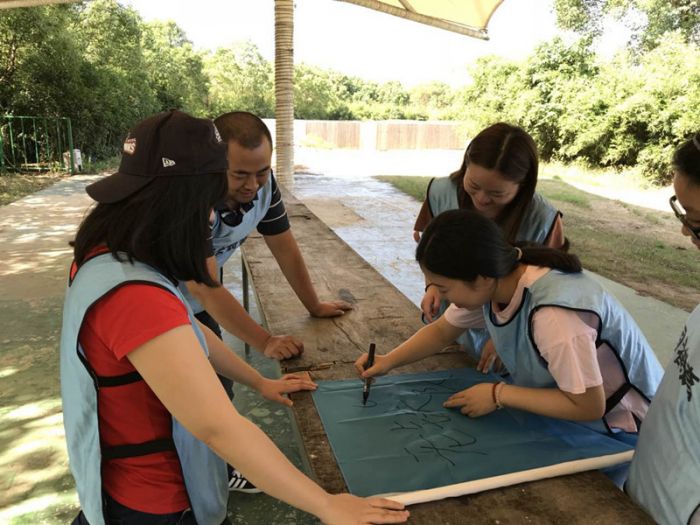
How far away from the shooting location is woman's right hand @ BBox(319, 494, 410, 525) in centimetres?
94

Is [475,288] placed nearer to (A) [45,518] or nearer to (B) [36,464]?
(A) [45,518]

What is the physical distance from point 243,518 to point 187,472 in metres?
1.15

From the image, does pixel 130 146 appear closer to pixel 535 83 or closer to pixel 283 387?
pixel 283 387

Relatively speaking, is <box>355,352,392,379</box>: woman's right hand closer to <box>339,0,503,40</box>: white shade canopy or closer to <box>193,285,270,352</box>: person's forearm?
<box>193,285,270,352</box>: person's forearm

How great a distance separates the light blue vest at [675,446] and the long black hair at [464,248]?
0.35 meters

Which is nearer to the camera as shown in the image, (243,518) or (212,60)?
(243,518)

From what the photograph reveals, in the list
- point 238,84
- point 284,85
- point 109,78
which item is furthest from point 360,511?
point 238,84

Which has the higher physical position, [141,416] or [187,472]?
[141,416]

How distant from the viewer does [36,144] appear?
40.5ft

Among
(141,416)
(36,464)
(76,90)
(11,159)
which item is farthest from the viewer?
(76,90)

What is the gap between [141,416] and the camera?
97 centimetres

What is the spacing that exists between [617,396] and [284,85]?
300 inches

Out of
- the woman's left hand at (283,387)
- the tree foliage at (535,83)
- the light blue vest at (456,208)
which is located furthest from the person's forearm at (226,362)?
the tree foliage at (535,83)

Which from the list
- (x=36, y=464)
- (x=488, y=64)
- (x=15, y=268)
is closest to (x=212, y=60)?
(x=488, y=64)
